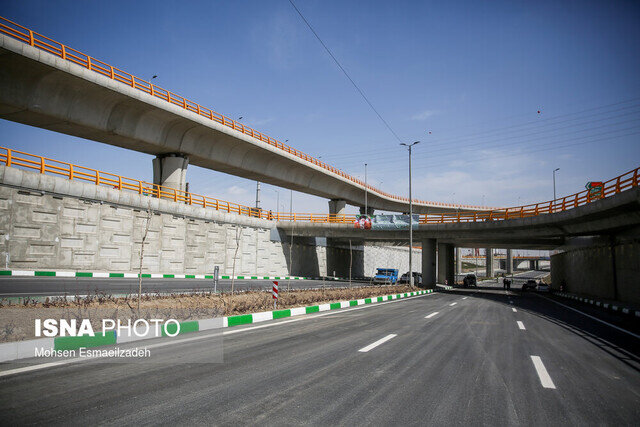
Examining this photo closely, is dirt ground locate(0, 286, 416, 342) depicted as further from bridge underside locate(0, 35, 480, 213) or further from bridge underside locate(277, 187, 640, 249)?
bridge underside locate(277, 187, 640, 249)

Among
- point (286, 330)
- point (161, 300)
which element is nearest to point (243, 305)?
point (161, 300)

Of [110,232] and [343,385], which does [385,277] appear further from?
[343,385]

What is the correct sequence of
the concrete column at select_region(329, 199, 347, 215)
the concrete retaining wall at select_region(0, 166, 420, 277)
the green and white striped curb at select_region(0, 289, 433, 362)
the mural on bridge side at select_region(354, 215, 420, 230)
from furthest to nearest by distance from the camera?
the concrete column at select_region(329, 199, 347, 215) → the mural on bridge side at select_region(354, 215, 420, 230) → the concrete retaining wall at select_region(0, 166, 420, 277) → the green and white striped curb at select_region(0, 289, 433, 362)

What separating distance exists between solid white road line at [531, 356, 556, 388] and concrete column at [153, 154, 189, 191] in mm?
29237

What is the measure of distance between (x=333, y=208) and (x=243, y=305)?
132 feet

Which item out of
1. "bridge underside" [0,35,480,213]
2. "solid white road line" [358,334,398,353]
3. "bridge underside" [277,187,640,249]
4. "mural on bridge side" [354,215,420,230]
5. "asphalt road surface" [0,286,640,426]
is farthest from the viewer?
"mural on bridge side" [354,215,420,230]

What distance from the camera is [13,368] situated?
18.9 ft

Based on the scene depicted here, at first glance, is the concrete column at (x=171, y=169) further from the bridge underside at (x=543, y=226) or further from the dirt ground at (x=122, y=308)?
the dirt ground at (x=122, y=308)

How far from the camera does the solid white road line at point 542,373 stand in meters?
5.70

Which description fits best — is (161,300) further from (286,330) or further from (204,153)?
(204,153)

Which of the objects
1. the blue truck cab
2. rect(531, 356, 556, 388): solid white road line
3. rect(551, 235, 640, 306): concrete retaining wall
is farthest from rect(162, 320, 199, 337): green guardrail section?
the blue truck cab

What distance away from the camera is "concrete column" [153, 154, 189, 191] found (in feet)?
101

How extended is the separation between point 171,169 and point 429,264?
27.7 metres

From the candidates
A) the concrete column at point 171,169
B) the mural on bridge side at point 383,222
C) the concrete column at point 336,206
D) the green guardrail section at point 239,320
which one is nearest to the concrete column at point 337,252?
the concrete column at point 336,206
